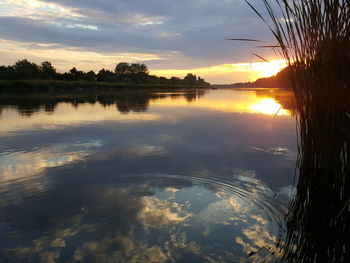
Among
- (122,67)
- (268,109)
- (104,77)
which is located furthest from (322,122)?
(122,67)

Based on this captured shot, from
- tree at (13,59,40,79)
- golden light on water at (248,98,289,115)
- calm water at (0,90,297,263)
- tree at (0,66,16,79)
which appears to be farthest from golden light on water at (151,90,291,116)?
tree at (0,66,16,79)

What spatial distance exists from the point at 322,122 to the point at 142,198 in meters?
3.09

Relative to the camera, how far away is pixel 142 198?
4930 mm

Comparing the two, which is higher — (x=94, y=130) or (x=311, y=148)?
(x=311, y=148)

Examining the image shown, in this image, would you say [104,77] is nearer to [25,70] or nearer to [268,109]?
[25,70]

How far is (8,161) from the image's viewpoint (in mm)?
6910

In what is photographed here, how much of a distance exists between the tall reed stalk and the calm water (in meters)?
0.51

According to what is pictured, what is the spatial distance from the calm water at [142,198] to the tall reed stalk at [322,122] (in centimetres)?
51

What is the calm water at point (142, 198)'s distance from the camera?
3.49 m

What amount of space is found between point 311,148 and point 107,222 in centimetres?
300

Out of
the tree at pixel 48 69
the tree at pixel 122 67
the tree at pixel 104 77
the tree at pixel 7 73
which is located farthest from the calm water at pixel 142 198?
the tree at pixel 122 67

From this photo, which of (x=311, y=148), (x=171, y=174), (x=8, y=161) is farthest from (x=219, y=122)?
(x=311, y=148)

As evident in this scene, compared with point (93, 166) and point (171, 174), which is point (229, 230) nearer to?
point (171, 174)

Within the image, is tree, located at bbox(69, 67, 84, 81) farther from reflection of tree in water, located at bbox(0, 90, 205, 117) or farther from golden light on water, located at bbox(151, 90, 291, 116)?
golden light on water, located at bbox(151, 90, 291, 116)
